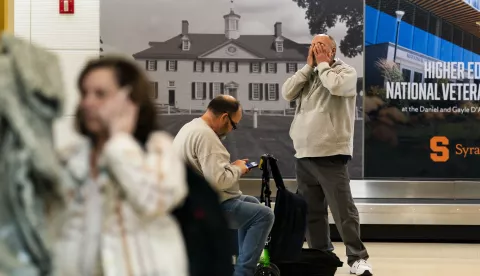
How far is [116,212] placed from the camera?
3.68 feet

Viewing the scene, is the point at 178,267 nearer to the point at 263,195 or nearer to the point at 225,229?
the point at 225,229

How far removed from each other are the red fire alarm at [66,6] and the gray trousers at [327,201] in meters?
2.66

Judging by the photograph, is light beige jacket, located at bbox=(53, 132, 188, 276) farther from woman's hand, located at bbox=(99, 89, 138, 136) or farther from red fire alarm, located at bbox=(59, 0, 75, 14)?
red fire alarm, located at bbox=(59, 0, 75, 14)

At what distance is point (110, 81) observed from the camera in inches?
44.6

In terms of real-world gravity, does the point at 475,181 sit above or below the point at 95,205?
below

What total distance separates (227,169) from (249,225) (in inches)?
15.3

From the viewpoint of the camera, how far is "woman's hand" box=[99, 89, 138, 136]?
1106mm

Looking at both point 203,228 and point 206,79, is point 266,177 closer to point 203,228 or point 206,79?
point 203,228

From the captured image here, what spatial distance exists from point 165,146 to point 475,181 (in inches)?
250

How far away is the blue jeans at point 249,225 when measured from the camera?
154 inches

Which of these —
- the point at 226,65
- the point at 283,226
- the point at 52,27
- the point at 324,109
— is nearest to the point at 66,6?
the point at 52,27

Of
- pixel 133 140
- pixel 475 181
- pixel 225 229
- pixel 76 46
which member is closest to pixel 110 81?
pixel 133 140

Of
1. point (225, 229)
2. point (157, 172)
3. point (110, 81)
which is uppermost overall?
point (110, 81)

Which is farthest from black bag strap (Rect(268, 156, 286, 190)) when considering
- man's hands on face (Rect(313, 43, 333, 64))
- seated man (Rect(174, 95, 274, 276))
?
man's hands on face (Rect(313, 43, 333, 64))
